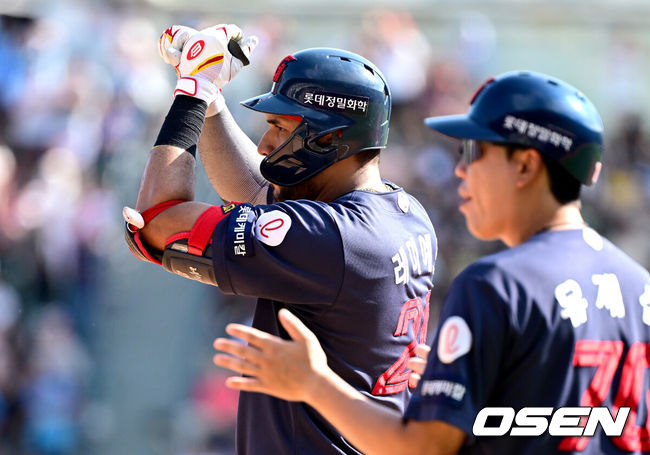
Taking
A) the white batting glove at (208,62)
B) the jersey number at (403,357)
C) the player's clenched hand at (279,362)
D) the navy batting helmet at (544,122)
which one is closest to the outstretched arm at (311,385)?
the player's clenched hand at (279,362)

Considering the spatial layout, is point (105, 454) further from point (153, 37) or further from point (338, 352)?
point (338, 352)

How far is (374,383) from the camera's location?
3.06 m

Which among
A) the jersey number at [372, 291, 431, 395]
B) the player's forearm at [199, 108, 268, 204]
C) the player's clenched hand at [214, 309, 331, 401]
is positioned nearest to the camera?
the player's clenched hand at [214, 309, 331, 401]

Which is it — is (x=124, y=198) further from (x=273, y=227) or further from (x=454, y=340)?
(x=454, y=340)

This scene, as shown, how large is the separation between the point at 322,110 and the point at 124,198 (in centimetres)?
650

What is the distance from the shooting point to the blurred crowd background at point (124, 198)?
845cm

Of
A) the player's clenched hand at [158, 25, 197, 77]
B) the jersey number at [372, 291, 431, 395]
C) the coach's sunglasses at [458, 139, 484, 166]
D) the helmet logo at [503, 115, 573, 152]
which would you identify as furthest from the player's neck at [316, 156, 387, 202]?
the helmet logo at [503, 115, 573, 152]

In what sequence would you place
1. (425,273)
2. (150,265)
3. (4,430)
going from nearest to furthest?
(425,273) < (4,430) < (150,265)

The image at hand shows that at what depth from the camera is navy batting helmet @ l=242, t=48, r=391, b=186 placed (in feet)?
10.6

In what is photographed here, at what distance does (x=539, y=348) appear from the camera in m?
2.07

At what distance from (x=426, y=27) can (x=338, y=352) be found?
850 cm

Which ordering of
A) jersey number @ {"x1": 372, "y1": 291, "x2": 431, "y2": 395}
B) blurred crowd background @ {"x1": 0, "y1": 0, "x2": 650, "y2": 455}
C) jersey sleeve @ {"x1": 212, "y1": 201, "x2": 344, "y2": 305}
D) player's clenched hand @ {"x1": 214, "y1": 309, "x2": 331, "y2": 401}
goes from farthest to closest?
blurred crowd background @ {"x1": 0, "y1": 0, "x2": 650, "y2": 455} < jersey number @ {"x1": 372, "y1": 291, "x2": 431, "y2": 395} < jersey sleeve @ {"x1": 212, "y1": 201, "x2": 344, "y2": 305} < player's clenched hand @ {"x1": 214, "y1": 309, "x2": 331, "y2": 401}

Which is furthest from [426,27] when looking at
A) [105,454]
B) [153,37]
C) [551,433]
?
[551,433]

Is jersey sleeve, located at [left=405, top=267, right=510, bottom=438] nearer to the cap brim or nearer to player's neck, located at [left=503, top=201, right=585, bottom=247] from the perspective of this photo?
player's neck, located at [left=503, top=201, right=585, bottom=247]
